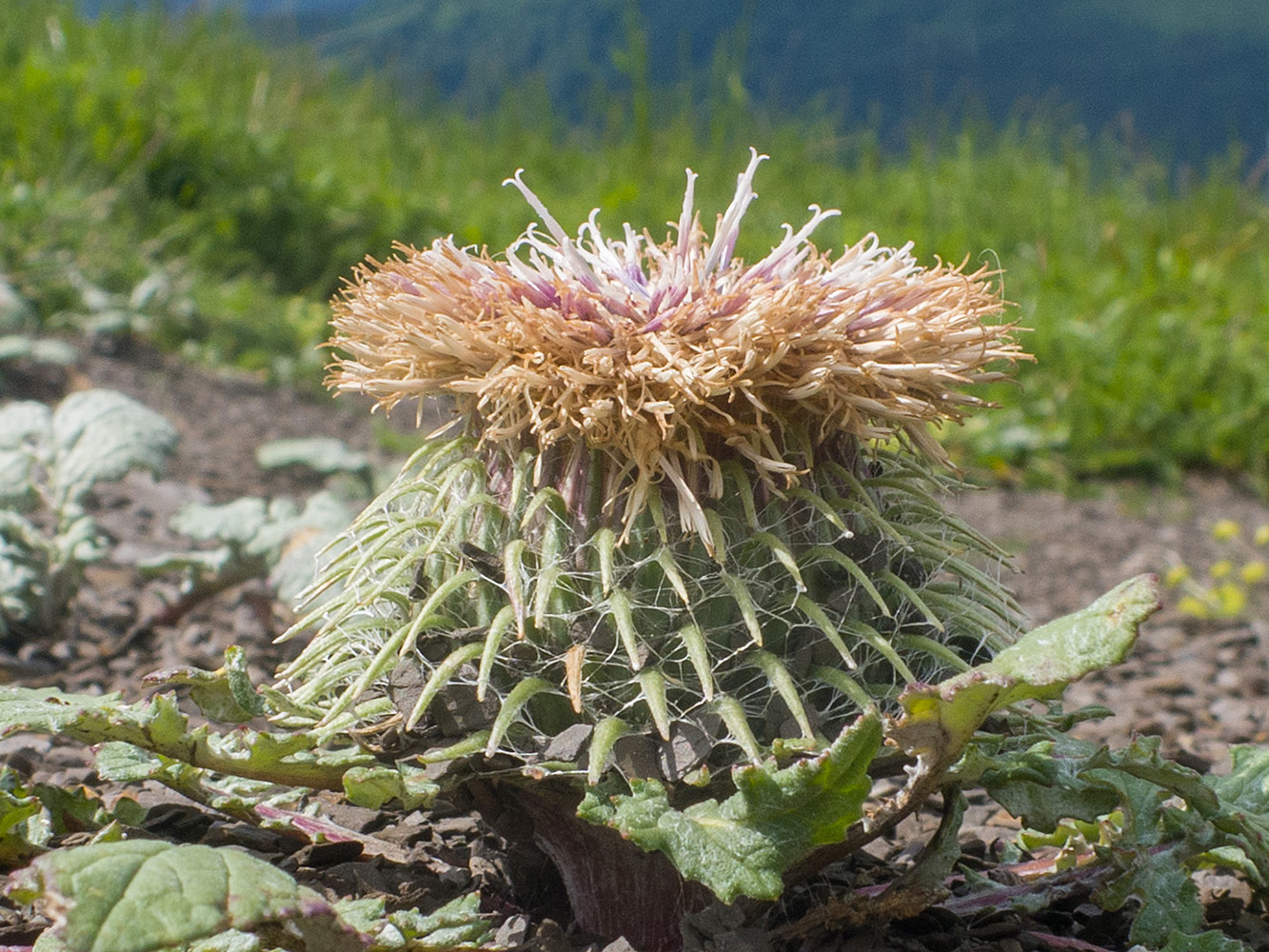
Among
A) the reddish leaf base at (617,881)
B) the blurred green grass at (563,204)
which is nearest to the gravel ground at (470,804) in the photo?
the reddish leaf base at (617,881)

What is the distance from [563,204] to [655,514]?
7.32 m

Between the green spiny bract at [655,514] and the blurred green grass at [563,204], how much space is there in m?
2.82

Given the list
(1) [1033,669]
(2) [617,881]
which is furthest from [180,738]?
(1) [1033,669]

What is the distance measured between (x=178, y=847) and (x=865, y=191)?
8555mm

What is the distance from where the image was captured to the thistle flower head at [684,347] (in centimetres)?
142

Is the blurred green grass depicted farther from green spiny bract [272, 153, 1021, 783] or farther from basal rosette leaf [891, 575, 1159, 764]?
basal rosette leaf [891, 575, 1159, 764]

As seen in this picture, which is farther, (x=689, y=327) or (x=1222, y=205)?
(x=1222, y=205)

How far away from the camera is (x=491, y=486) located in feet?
5.11

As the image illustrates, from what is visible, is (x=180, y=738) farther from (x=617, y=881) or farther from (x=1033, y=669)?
(x=1033, y=669)

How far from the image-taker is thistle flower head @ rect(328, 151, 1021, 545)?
56.0 inches

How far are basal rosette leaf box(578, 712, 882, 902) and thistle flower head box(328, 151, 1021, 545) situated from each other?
29cm

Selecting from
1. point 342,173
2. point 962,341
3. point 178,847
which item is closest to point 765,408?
point 962,341

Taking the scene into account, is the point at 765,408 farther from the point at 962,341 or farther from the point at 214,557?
the point at 214,557

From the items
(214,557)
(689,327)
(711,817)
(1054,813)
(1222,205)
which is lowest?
(1054,813)
